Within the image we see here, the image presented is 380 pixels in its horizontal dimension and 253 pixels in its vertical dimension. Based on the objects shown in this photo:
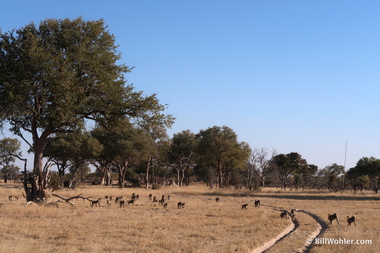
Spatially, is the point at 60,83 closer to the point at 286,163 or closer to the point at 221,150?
the point at 221,150

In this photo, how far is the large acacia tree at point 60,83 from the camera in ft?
75.0

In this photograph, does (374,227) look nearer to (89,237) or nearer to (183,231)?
(183,231)

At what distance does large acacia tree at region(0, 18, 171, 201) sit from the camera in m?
22.9

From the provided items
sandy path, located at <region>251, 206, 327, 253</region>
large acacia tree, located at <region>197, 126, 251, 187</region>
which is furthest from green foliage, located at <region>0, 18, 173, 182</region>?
large acacia tree, located at <region>197, 126, 251, 187</region>

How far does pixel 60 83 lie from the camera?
2261cm

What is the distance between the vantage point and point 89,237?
14.6 metres

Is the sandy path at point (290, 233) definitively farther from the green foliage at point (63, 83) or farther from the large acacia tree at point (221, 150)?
the large acacia tree at point (221, 150)

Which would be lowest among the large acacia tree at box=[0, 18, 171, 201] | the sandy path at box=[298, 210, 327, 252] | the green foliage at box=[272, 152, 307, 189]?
the sandy path at box=[298, 210, 327, 252]

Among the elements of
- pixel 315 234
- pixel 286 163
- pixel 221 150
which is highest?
pixel 221 150

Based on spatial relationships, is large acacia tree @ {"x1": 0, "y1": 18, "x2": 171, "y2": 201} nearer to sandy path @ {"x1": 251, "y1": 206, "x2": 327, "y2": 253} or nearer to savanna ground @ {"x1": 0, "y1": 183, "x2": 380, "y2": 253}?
savanna ground @ {"x1": 0, "y1": 183, "x2": 380, "y2": 253}

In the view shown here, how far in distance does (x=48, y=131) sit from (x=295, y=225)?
15.6 meters

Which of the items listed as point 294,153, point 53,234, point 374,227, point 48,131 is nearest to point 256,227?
point 374,227

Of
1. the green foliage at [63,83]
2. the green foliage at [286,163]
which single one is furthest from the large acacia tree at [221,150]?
the green foliage at [63,83]

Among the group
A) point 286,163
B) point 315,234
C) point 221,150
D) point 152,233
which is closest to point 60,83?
point 152,233
